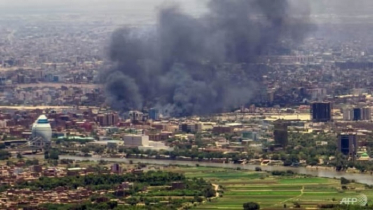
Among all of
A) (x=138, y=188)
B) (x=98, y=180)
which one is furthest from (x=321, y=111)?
(x=138, y=188)

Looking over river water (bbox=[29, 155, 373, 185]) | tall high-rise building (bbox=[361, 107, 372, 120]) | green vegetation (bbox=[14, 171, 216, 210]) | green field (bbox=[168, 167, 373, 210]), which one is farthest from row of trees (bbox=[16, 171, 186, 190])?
tall high-rise building (bbox=[361, 107, 372, 120])

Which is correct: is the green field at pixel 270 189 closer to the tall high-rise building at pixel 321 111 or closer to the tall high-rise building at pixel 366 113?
the tall high-rise building at pixel 321 111

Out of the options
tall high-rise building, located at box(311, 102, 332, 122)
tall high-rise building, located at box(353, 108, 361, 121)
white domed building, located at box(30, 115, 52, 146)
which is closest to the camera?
white domed building, located at box(30, 115, 52, 146)

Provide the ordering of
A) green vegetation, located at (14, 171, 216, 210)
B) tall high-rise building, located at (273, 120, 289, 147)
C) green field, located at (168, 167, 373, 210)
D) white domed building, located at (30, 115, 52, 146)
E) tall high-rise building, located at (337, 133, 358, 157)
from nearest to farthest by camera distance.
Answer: green vegetation, located at (14, 171, 216, 210)
green field, located at (168, 167, 373, 210)
tall high-rise building, located at (337, 133, 358, 157)
tall high-rise building, located at (273, 120, 289, 147)
white domed building, located at (30, 115, 52, 146)

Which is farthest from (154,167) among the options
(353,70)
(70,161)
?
(353,70)

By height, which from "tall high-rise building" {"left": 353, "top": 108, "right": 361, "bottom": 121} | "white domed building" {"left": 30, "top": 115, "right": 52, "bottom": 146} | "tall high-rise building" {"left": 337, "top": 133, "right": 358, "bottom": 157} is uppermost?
"tall high-rise building" {"left": 353, "top": 108, "right": 361, "bottom": 121}

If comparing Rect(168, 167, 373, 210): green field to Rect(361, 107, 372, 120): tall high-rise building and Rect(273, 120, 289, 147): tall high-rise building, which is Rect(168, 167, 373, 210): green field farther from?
Rect(361, 107, 372, 120): tall high-rise building

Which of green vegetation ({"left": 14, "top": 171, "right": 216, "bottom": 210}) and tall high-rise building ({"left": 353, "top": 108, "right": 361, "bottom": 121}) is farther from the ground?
tall high-rise building ({"left": 353, "top": 108, "right": 361, "bottom": 121})

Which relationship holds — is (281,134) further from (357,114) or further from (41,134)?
(41,134)
